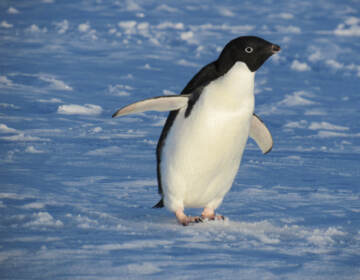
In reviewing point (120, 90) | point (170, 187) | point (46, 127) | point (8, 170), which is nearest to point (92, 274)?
point (170, 187)

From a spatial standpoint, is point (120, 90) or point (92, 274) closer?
point (92, 274)

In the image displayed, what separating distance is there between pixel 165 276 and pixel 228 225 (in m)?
1.05

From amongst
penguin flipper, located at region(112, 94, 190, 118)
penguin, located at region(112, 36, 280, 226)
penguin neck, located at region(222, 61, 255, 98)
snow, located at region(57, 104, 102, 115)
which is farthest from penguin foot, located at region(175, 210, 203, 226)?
snow, located at region(57, 104, 102, 115)

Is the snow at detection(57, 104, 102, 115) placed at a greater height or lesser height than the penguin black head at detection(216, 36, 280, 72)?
lesser

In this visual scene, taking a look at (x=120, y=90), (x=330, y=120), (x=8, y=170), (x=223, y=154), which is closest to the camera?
(x=223, y=154)

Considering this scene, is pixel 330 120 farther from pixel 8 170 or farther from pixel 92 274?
pixel 92 274

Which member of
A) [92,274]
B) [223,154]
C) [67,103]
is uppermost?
[223,154]

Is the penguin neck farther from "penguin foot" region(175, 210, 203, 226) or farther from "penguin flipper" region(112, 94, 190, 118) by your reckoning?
"penguin foot" region(175, 210, 203, 226)

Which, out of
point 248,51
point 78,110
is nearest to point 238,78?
point 248,51

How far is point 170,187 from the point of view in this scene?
4.03m

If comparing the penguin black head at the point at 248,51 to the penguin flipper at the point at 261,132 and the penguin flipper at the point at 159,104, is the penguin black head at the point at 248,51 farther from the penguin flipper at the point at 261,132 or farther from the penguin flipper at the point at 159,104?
the penguin flipper at the point at 261,132

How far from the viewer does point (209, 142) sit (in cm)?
382

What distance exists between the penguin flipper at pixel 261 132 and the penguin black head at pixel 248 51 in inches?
24.2

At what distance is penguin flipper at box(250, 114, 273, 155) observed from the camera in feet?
14.0
